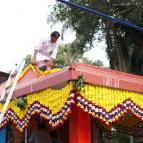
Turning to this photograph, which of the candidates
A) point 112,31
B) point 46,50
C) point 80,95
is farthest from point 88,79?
point 112,31

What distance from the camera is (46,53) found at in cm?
946

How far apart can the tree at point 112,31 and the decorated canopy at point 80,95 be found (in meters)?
11.2

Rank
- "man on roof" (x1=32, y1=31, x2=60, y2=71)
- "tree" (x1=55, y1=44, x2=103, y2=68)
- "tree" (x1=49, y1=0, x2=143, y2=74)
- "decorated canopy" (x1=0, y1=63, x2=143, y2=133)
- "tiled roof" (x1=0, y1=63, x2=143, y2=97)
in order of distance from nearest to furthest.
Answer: "decorated canopy" (x1=0, y1=63, x2=143, y2=133) → "tiled roof" (x1=0, y1=63, x2=143, y2=97) → "man on roof" (x1=32, y1=31, x2=60, y2=71) → "tree" (x1=49, y1=0, x2=143, y2=74) → "tree" (x1=55, y1=44, x2=103, y2=68)

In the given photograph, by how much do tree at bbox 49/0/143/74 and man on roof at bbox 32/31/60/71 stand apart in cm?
997

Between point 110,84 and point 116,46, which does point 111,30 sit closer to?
point 116,46

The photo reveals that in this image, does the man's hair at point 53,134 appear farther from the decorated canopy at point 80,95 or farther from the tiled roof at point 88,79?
the tiled roof at point 88,79

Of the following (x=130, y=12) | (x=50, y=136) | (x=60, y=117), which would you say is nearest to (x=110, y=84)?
(x=60, y=117)

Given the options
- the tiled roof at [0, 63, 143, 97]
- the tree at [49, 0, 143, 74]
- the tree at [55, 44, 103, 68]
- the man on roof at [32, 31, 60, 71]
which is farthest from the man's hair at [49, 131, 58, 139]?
the tree at [55, 44, 103, 68]

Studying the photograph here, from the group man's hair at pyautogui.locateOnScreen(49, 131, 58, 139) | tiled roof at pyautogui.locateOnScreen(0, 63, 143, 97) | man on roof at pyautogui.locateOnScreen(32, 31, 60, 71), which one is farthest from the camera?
man on roof at pyautogui.locateOnScreen(32, 31, 60, 71)

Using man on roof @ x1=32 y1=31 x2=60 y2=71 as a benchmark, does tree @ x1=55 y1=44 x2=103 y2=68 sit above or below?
above

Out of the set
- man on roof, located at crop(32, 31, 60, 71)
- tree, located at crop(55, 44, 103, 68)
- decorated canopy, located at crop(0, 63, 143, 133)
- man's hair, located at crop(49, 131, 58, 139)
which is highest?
tree, located at crop(55, 44, 103, 68)

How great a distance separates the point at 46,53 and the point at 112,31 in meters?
10.9

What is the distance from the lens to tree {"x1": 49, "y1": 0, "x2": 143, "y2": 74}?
19266 mm

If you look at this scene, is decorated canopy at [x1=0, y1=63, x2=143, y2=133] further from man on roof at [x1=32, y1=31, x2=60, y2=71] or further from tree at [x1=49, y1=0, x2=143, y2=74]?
tree at [x1=49, y1=0, x2=143, y2=74]
